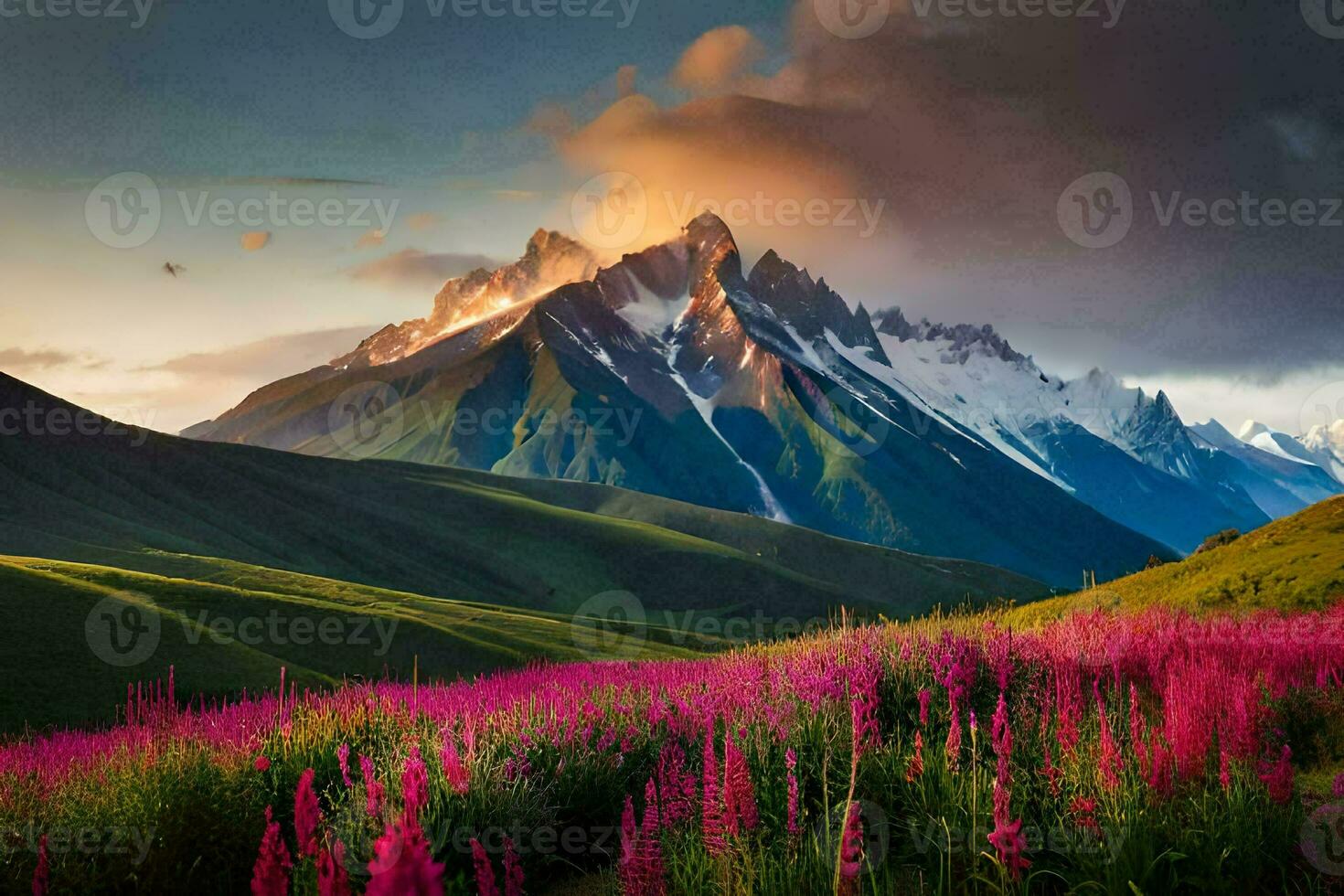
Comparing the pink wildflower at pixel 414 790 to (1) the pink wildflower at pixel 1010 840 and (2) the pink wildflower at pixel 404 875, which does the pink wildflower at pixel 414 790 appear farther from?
(1) the pink wildflower at pixel 1010 840

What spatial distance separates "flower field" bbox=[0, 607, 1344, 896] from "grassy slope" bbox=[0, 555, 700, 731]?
16230 mm

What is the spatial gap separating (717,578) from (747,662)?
12054 cm

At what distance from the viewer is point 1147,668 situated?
42.6 feet

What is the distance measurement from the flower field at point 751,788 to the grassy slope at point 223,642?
53.2ft

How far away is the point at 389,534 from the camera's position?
10606 centimetres

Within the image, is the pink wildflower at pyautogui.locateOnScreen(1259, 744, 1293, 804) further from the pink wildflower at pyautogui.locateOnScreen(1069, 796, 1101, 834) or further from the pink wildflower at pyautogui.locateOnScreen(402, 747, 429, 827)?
the pink wildflower at pyautogui.locateOnScreen(402, 747, 429, 827)

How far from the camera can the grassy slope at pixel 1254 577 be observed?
25172 mm

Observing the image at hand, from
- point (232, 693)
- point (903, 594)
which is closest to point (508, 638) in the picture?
point (232, 693)

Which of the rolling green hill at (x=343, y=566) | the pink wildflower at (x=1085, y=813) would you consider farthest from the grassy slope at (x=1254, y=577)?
the pink wildflower at (x=1085, y=813)

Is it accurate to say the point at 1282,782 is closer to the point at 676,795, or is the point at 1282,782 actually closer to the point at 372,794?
the point at 676,795

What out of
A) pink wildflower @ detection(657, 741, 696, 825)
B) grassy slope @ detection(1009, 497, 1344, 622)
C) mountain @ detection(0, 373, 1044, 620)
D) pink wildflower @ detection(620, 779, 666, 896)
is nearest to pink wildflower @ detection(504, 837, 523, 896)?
pink wildflower @ detection(620, 779, 666, 896)

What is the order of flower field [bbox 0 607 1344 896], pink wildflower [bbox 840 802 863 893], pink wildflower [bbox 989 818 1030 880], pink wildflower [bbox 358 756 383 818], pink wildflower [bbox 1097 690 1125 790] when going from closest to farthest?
pink wildflower [bbox 989 818 1030 880], pink wildflower [bbox 840 802 863 893], flower field [bbox 0 607 1344 896], pink wildflower [bbox 358 756 383 818], pink wildflower [bbox 1097 690 1125 790]

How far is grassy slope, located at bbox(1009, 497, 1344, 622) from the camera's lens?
82.6 ft

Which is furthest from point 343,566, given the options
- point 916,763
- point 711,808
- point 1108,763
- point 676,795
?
point 1108,763
